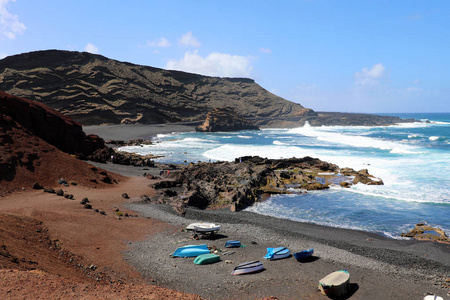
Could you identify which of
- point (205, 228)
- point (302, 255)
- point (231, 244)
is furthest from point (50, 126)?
point (302, 255)

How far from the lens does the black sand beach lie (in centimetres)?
1034

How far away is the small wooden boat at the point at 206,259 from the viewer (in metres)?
11.9

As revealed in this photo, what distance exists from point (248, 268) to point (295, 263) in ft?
7.62

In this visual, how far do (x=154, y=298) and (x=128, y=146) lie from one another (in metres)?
50.2

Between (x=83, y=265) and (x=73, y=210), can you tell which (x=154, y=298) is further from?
(x=73, y=210)

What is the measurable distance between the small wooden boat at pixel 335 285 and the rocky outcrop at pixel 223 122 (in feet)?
291

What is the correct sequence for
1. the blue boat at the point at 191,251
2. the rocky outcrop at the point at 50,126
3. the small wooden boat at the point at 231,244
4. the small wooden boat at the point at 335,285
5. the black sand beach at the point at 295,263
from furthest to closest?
the rocky outcrop at the point at 50,126 → the small wooden boat at the point at 231,244 → the blue boat at the point at 191,251 → the black sand beach at the point at 295,263 → the small wooden boat at the point at 335,285

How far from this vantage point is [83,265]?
10727 millimetres

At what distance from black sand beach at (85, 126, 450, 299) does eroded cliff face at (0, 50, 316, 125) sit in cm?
8609

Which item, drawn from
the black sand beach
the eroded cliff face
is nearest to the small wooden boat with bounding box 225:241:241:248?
the black sand beach

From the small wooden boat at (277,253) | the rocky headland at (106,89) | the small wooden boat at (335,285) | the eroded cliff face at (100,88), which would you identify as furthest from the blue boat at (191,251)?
the eroded cliff face at (100,88)

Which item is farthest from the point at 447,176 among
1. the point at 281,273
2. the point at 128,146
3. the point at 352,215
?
the point at 128,146

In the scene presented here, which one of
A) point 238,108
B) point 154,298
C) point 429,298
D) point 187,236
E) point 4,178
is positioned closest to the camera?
point 154,298

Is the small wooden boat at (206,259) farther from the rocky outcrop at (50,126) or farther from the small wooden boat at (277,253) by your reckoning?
the rocky outcrop at (50,126)
